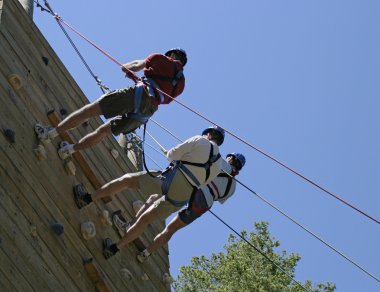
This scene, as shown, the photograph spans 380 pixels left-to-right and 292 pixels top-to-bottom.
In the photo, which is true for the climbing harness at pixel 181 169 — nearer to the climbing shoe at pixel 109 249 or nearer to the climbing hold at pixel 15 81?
the climbing shoe at pixel 109 249

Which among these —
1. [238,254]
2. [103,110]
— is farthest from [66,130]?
[238,254]

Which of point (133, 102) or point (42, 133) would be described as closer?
point (42, 133)

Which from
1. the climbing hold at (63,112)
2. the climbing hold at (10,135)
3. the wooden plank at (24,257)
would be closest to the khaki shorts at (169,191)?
the climbing hold at (63,112)

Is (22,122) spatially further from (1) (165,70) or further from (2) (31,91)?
(1) (165,70)

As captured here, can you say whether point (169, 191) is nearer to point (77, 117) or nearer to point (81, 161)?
point (81, 161)

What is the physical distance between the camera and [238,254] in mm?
17031

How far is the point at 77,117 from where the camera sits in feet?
23.3

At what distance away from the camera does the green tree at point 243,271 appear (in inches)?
635

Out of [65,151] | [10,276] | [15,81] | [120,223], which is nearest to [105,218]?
[120,223]

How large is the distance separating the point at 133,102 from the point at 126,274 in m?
1.35

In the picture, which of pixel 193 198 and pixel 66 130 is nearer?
pixel 66 130

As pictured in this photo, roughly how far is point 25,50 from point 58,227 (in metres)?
1.53

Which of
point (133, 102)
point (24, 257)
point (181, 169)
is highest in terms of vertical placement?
point (133, 102)

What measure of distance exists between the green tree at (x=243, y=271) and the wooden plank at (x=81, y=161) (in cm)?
860
